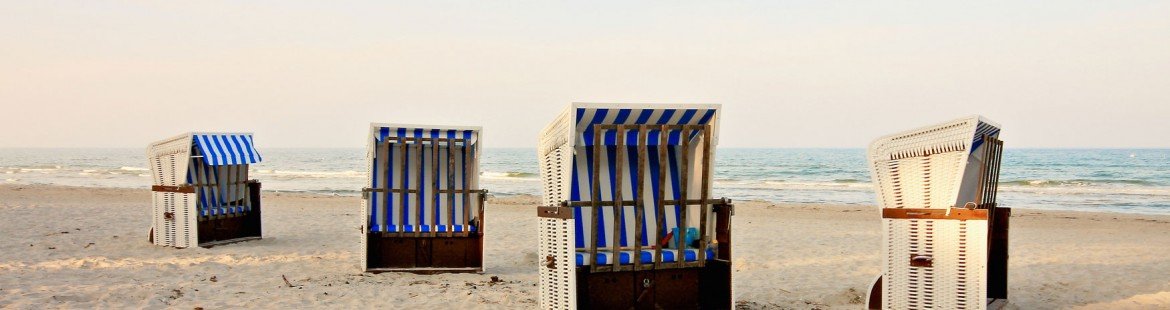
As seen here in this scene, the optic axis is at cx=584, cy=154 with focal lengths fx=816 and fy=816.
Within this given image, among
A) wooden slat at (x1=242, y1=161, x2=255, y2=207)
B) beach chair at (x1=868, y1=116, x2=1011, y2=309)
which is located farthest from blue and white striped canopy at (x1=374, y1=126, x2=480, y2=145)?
beach chair at (x1=868, y1=116, x2=1011, y2=309)

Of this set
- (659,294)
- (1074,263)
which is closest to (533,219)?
(1074,263)

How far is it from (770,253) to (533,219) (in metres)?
6.87

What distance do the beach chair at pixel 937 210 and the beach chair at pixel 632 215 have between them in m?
1.37

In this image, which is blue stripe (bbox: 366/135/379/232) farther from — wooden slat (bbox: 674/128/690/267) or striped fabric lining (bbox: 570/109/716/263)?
wooden slat (bbox: 674/128/690/267)

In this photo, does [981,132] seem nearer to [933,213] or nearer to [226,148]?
[933,213]

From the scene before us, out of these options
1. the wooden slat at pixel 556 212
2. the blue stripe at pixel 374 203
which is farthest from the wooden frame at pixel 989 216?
the blue stripe at pixel 374 203

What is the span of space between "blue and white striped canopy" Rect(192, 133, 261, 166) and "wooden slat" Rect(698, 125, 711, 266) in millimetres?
7291

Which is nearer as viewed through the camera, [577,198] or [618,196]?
[618,196]

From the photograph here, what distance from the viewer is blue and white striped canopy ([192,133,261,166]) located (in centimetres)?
1074

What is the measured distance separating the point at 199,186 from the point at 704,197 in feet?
26.5

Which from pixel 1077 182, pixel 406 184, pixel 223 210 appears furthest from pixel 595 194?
pixel 1077 182

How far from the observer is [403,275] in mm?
9023

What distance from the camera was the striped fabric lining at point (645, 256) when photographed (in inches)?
231

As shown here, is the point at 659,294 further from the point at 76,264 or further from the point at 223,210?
the point at 223,210
